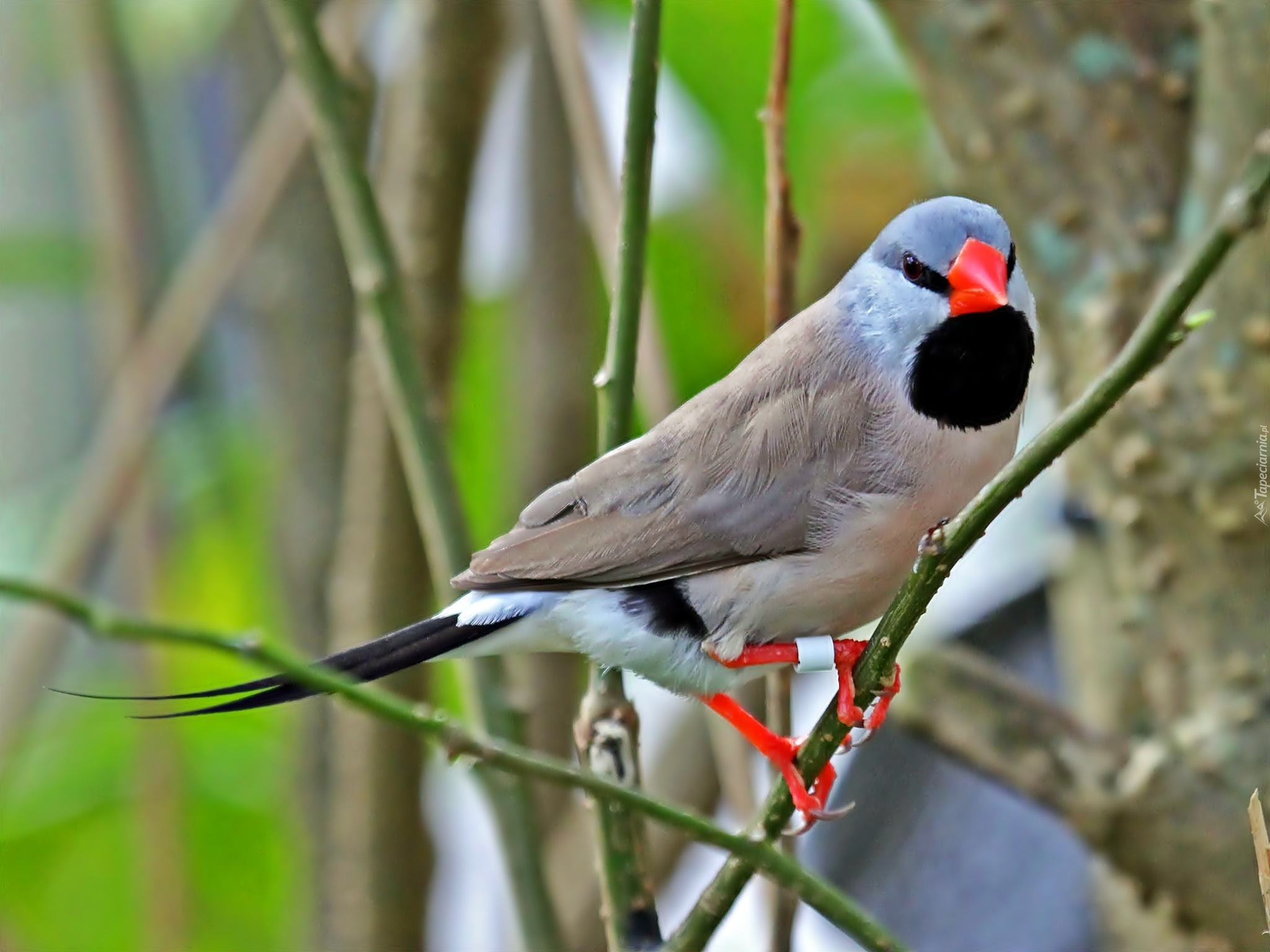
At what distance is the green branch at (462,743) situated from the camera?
90cm

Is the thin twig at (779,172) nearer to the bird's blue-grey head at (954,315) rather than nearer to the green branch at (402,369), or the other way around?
the bird's blue-grey head at (954,315)

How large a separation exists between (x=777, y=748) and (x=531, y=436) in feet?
3.66

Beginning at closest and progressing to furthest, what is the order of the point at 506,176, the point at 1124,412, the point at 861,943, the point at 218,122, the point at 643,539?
the point at 861,943, the point at 643,539, the point at 1124,412, the point at 506,176, the point at 218,122

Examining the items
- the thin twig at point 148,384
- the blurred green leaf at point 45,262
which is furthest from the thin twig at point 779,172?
the blurred green leaf at point 45,262

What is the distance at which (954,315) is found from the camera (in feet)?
5.02

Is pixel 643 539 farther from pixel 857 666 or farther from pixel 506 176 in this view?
pixel 506 176

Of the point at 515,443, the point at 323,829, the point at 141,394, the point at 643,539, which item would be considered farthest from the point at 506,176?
the point at 643,539

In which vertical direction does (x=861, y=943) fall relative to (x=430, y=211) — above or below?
below

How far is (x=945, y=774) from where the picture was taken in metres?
2.73

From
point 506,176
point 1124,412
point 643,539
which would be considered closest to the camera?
point 643,539

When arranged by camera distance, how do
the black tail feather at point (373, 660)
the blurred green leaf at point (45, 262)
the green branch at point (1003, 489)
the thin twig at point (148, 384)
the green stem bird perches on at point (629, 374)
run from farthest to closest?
the blurred green leaf at point (45, 262) → the thin twig at point (148, 384) → the green stem bird perches on at point (629, 374) → the black tail feather at point (373, 660) → the green branch at point (1003, 489)

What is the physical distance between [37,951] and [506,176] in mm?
1606

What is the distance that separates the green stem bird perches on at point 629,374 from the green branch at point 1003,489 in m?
0.16

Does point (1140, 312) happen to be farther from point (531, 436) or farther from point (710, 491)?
point (531, 436)
